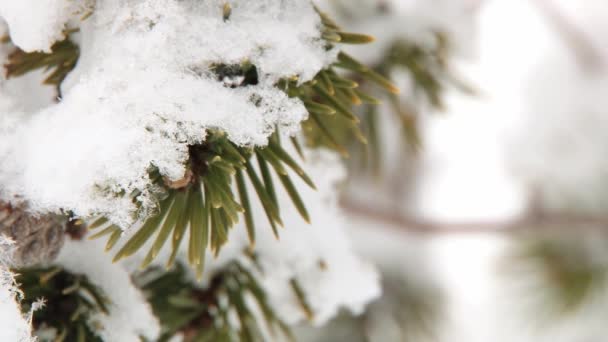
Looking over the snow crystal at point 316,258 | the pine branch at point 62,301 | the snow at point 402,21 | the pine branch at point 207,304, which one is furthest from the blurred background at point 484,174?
the pine branch at point 62,301

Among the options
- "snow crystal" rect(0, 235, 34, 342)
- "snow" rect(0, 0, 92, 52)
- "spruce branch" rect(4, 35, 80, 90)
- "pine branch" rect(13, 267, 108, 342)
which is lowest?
"pine branch" rect(13, 267, 108, 342)

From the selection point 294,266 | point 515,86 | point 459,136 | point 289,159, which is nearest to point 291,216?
point 294,266

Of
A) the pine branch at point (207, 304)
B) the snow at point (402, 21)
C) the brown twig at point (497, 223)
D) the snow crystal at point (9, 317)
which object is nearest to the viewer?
the snow crystal at point (9, 317)

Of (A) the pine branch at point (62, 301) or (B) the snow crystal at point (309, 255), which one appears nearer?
(A) the pine branch at point (62, 301)

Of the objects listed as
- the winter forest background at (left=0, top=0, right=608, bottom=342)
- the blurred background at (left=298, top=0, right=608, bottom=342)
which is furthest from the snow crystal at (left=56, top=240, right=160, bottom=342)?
the blurred background at (left=298, top=0, right=608, bottom=342)

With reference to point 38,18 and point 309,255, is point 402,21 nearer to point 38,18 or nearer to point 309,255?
point 309,255

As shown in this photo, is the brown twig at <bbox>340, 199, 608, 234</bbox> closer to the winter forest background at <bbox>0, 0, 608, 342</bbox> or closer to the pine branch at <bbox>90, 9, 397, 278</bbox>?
the winter forest background at <bbox>0, 0, 608, 342</bbox>

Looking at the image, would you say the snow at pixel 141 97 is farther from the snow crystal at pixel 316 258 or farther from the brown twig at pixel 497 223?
the brown twig at pixel 497 223
